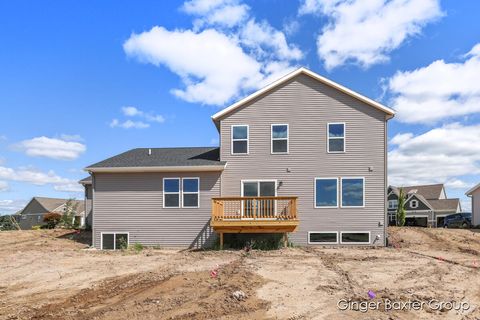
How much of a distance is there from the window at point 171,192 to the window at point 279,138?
4463 millimetres

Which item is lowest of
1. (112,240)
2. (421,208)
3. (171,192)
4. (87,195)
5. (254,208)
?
(421,208)

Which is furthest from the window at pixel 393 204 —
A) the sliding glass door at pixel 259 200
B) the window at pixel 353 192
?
the sliding glass door at pixel 259 200

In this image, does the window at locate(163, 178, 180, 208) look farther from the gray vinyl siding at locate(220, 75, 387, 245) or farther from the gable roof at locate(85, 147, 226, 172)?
the gray vinyl siding at locate(220, 75, 387, 245)

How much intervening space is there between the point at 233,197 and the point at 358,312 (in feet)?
31.6

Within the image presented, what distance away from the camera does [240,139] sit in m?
18.2

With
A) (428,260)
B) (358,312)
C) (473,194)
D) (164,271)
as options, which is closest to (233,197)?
(164,271)

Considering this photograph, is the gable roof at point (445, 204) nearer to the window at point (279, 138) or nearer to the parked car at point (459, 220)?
the parked car at point (459, 220)

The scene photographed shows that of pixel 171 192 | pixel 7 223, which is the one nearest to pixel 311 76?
pixel 171 192

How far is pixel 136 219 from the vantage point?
17906mm

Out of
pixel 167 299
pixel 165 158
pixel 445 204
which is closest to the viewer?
pixel 167 299

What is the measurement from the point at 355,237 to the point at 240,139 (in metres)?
6.47

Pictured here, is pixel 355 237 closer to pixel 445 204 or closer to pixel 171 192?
pixel 171 192

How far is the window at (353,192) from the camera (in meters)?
17.4

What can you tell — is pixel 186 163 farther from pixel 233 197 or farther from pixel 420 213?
pixel 420 213
